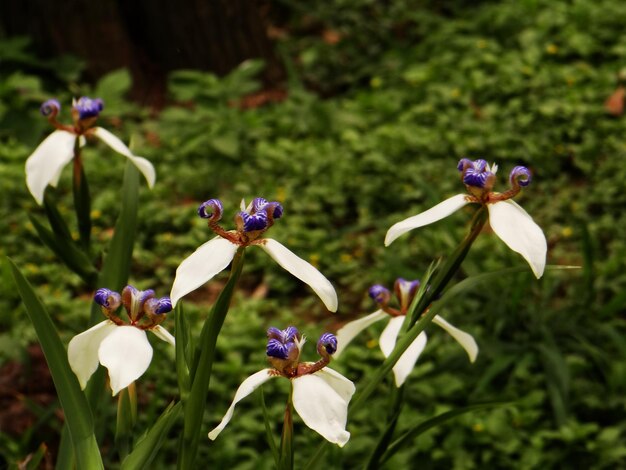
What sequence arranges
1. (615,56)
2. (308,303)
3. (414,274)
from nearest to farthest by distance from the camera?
1. (414,274)
2. (308,303)
3. (615,56)

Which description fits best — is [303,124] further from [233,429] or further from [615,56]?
[233,429]

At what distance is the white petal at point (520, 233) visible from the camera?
1.38 m

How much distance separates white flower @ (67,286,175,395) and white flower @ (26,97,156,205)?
1.37 feet

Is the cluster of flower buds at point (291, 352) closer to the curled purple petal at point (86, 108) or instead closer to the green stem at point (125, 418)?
the green stem at point (125, 418)

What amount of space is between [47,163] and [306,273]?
0.72 m

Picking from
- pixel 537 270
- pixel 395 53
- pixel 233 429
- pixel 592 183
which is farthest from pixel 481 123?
pixel 537 270

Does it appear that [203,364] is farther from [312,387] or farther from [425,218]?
[425,218]

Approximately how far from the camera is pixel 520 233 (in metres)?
1.41

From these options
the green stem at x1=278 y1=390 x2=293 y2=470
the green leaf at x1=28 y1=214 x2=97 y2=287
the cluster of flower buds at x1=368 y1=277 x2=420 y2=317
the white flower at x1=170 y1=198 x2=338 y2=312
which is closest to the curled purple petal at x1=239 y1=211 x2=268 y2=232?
the white flower at x1=170 y1=198 x2=338 y2=312

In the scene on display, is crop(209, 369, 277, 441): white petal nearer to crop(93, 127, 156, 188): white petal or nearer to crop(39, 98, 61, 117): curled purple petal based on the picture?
crop(93, 127, 156, 188): white petal

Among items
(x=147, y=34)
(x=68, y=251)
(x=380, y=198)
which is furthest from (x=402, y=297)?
(x=147, y=34)

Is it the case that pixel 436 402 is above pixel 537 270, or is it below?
below

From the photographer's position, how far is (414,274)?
129 inches

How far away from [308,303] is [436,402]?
77 centimetres
